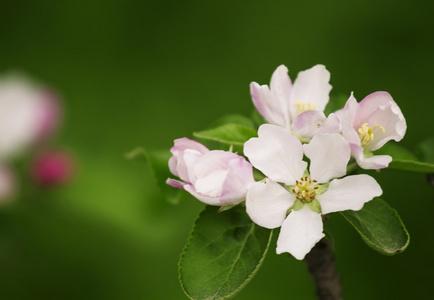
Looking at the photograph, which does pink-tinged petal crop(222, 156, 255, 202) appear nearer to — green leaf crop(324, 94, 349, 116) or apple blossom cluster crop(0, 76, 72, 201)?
green leaf crop(324, 94, 349, 116)

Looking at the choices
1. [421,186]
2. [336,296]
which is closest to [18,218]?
[421,186]

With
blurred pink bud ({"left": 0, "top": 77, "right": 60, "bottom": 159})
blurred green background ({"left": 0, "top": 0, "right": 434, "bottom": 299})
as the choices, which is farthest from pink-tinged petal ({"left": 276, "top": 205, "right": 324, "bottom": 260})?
blurred pink bud ({"left": 0, "top": 77, "right": 60, "bottom": 159})

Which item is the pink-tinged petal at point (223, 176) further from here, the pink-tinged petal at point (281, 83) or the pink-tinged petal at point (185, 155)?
the pink-tinged petal at point (281, 83)

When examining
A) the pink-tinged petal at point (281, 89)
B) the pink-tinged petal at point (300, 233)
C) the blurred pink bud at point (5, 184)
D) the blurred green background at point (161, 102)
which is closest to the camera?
the pink-tinged petal at point (300, 233)

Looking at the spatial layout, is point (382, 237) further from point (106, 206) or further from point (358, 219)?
point (106, 206)

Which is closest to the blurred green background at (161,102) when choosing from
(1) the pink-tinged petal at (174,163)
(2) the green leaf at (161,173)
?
(2) the green leaf at (161,173)

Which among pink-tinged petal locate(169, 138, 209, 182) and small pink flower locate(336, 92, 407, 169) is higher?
pink-tinged petal locate(169, 138, 209, 182)
